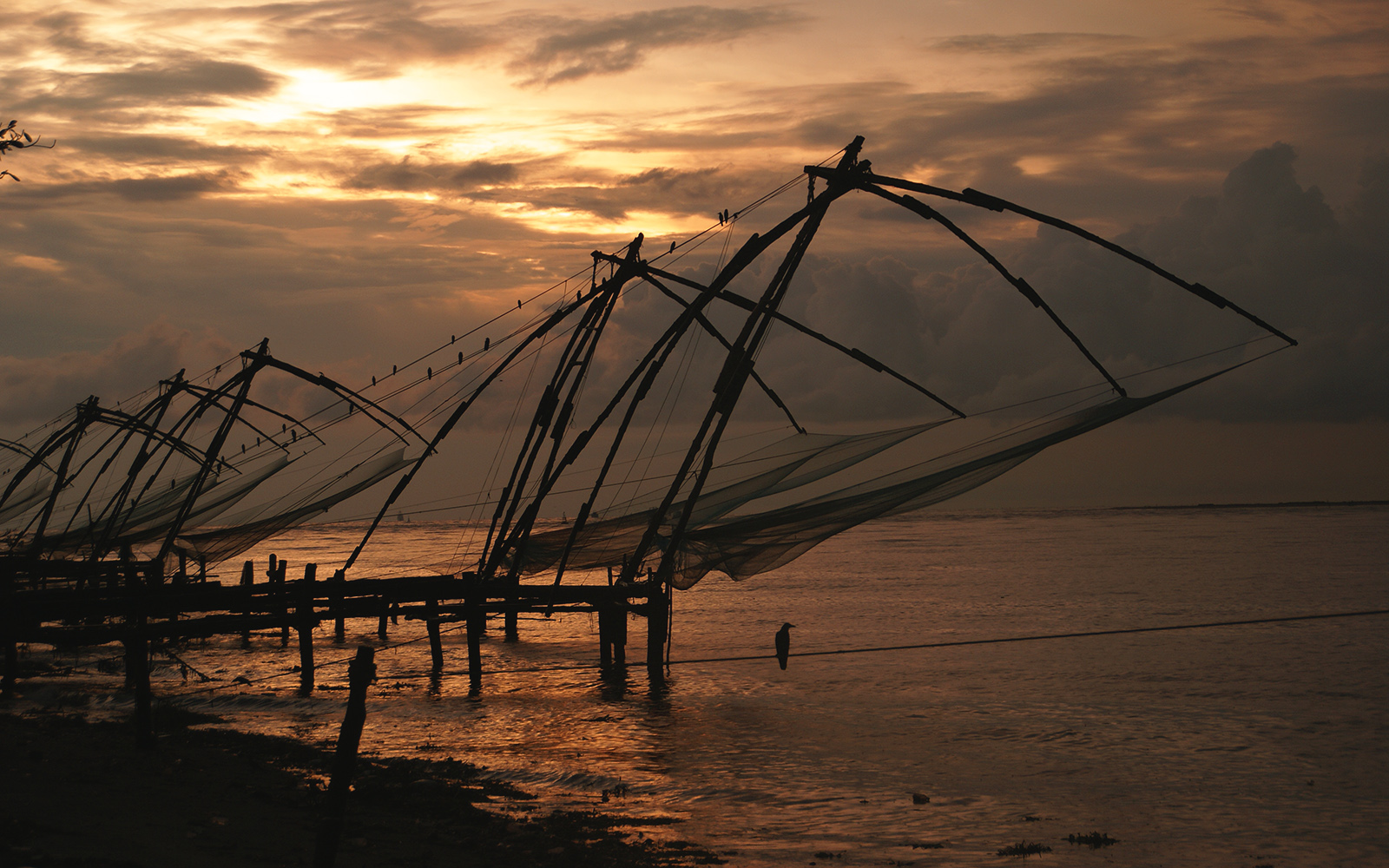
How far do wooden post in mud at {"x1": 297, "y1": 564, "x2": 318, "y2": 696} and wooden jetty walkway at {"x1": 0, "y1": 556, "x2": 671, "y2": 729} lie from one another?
15 mm

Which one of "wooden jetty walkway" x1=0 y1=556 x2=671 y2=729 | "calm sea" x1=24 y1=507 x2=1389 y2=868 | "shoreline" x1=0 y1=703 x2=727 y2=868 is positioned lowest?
"calm sea" x1=24 y1=507 x2=1389 y2=868

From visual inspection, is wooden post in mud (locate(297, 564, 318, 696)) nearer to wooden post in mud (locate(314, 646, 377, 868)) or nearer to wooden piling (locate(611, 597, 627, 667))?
wooden piling (locate(611, 597, 627, 667))

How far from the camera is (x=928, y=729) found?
14.4 m

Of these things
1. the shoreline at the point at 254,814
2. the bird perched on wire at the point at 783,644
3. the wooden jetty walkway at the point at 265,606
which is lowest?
the shoreline at the point at 254,814

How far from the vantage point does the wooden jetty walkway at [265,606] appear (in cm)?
A: 1148

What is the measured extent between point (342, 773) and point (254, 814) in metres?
2.26

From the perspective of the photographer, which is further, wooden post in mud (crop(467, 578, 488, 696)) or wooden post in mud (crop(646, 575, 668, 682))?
wooden post in mud (crop(646, 575, 668, 682))

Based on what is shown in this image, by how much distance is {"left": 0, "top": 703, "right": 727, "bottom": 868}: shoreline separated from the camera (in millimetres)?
6883

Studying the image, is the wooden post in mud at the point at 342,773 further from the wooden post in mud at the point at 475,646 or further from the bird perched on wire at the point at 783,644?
the bird perched on wire at the point at 783,644

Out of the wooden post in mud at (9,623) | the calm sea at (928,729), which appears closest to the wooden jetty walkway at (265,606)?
the wooden post in mud at (9,623)

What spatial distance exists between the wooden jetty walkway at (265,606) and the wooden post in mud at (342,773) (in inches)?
178

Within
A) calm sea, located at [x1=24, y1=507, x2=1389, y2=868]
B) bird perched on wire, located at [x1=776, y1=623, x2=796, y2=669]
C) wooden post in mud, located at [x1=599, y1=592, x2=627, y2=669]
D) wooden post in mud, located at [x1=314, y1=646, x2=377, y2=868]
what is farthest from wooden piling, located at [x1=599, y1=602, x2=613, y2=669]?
wooden post in mud, located at [x1=314, y1=646, x2=377, y2=868]

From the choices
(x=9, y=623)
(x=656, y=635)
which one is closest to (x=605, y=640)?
(x=656, y=635)

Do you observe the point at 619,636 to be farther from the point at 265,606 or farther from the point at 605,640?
the point at 265,606
